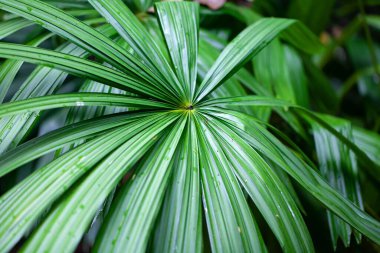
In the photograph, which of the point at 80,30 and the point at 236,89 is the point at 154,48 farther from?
the point at 236,89

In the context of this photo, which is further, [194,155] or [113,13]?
[113,13]

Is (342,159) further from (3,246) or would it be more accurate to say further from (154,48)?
(3,246)

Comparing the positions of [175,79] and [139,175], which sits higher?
[175,79]

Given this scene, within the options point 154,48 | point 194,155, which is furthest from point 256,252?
point 154,48

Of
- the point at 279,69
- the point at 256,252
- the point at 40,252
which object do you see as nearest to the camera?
the point at 40,252

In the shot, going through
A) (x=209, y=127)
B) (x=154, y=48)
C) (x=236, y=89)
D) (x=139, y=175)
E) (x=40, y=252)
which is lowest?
(x=40, y=252)

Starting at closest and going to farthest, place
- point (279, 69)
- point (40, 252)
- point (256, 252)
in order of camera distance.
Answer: point (40, 252), point (256, 252), point (279, 69)
